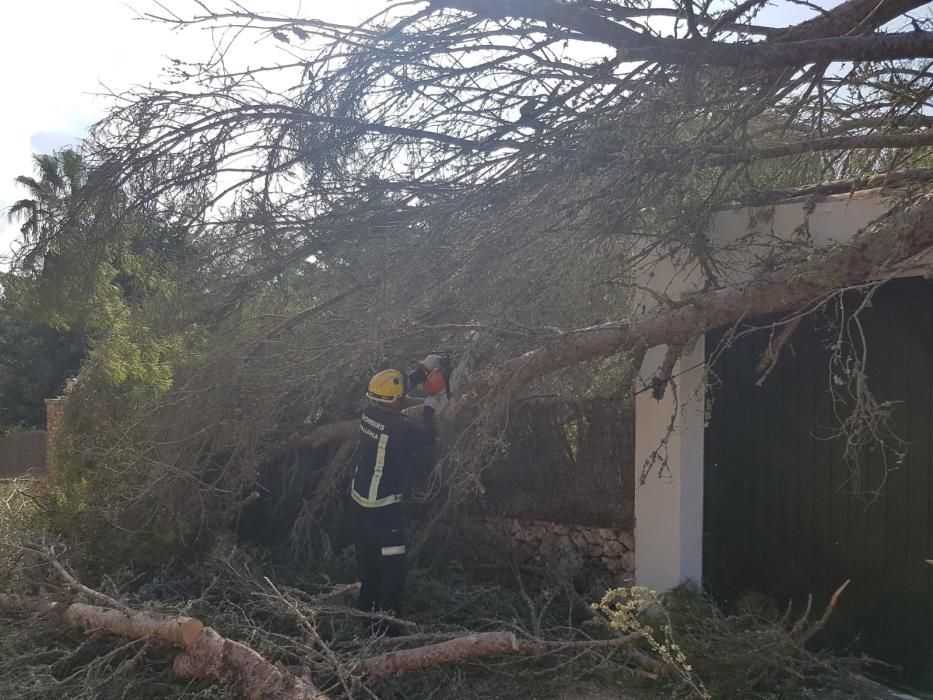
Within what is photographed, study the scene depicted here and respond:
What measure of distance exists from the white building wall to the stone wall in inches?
10.2

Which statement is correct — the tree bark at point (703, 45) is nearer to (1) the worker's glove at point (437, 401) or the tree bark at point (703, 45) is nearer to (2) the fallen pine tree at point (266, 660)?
(1) the worker's glove at point (437, 401)

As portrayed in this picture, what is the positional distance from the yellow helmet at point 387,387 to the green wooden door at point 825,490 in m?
2.07

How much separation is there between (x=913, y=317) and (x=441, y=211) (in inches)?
107

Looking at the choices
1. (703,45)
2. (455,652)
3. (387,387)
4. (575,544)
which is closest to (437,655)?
(455,652)

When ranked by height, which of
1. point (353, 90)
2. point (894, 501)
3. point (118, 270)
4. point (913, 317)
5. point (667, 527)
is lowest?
point (667, 527)

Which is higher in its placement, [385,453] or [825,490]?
[385,453]

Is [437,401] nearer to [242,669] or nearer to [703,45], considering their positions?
[242,669]

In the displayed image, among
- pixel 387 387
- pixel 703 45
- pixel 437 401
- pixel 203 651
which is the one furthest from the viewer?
pixel 437 401

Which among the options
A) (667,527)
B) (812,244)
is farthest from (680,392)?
(812,244)

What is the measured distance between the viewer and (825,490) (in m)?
5.11

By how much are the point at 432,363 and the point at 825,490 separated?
266 centimetres

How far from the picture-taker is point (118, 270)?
604 cm

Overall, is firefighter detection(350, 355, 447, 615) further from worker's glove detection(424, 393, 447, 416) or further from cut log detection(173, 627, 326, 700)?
cut log detection(173, 627, 326, 700)

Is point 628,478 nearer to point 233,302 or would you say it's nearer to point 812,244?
point 812,244
